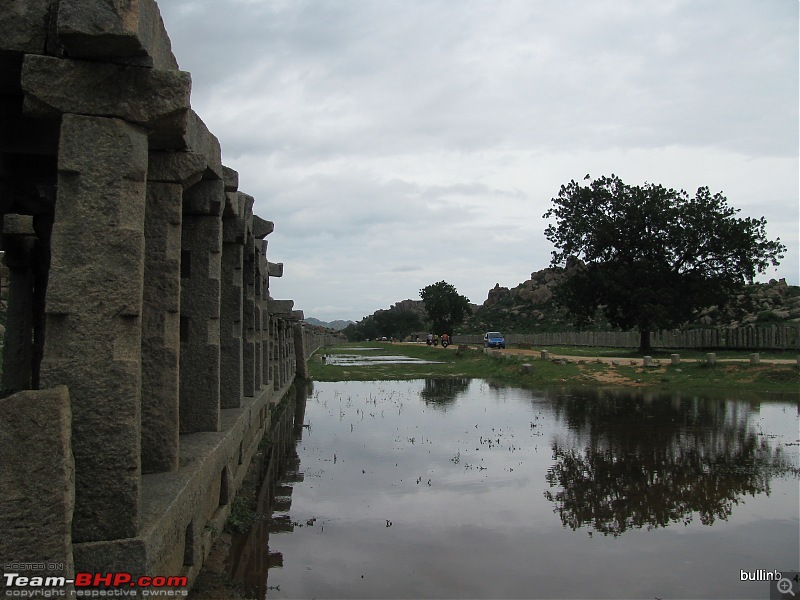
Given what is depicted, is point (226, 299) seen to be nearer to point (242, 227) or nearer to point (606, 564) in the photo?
point (242, 227)

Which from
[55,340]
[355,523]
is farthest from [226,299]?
[55,340]

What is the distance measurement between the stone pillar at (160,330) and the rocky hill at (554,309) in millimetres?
33600

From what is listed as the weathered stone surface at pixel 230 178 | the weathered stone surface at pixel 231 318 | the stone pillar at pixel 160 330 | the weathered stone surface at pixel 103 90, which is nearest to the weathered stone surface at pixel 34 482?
the weathered stone surface at pixel 103 90

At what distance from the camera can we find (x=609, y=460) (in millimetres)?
10656

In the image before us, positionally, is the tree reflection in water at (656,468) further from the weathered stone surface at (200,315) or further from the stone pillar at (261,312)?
the stone pillar at (261,312)

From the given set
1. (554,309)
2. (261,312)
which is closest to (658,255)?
(261,312)

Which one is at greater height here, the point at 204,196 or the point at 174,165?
the point at 204,196

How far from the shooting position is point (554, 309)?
3324 inches

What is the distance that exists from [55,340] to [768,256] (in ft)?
123

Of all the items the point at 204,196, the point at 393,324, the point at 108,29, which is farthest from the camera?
the point at 393,324

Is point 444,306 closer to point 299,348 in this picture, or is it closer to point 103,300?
point 299,348

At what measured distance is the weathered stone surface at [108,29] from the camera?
3.90m

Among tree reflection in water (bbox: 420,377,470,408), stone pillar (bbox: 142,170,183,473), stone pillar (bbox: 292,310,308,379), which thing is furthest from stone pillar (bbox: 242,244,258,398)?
stone pillar (bbox: 292,310,308,379)

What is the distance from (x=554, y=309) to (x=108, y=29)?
83129 millimetres
